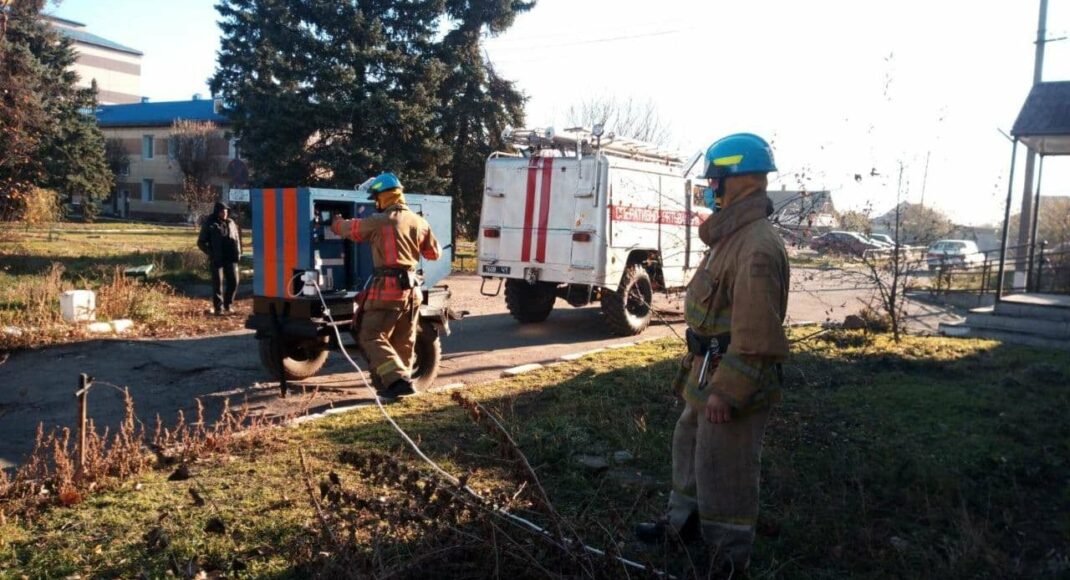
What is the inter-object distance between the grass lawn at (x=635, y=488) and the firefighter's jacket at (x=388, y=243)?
942 millimetres

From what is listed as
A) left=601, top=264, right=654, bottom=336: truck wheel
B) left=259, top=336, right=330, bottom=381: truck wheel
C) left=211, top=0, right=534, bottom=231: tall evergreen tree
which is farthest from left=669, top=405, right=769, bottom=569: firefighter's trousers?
left=211, top=0, right=534, bottom=231: tall evergreen tree

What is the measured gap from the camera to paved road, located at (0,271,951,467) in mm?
6669

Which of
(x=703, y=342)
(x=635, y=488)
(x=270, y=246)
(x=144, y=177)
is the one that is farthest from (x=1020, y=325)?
(x=144, y=177)

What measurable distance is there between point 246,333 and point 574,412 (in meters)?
6.18

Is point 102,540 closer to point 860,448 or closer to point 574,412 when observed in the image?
point 574,412

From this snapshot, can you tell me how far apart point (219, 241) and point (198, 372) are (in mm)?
4488

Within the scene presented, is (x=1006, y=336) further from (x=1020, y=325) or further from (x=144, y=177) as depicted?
(x=144, y=177)

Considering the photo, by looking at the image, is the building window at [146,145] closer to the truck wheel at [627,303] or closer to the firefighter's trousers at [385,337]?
the truck wheel at [627,303]

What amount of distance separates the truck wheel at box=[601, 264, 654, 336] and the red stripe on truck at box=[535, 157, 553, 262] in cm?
114

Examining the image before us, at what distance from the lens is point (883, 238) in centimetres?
1059

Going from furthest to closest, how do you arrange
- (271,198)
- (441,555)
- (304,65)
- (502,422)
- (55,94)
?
(55,94), (304,65), (271,198), (502,422), (441,555)

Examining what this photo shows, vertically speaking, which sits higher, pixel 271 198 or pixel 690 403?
pixel 271 198

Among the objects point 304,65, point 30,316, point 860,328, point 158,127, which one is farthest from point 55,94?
point 860,328

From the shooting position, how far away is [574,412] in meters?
6.30
